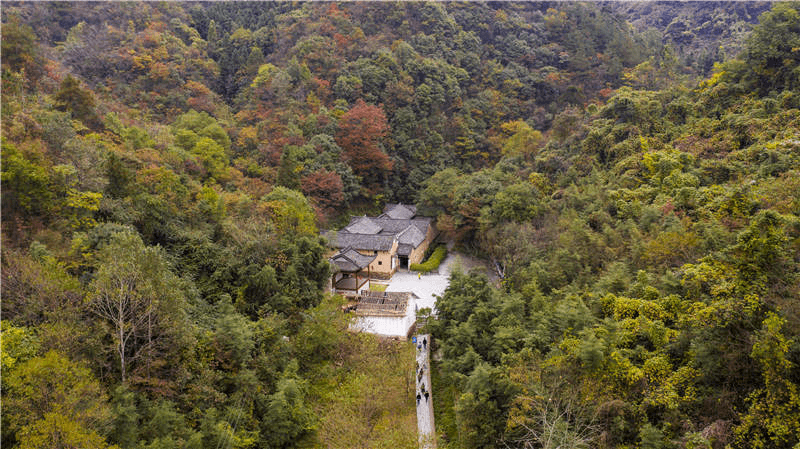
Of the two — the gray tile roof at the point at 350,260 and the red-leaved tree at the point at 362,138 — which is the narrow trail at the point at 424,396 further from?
the red-leaved tree at the point at 362,138

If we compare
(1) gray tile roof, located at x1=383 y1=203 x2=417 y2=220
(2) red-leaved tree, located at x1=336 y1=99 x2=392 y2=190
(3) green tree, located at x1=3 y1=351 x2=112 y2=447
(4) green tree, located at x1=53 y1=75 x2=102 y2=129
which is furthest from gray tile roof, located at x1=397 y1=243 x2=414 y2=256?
(3) green tree, located at x1=3 y1=351 x2=112 y2=447

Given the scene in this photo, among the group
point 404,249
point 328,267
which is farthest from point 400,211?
point 328,267

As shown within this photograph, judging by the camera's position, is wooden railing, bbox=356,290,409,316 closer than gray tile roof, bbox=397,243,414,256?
Yes

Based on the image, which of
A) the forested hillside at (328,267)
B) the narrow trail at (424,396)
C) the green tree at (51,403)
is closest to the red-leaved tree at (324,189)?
the forested hillside at (328,267)

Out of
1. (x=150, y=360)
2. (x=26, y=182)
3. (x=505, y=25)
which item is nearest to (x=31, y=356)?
(x=150, y=360)

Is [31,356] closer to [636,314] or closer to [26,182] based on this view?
[26,182]

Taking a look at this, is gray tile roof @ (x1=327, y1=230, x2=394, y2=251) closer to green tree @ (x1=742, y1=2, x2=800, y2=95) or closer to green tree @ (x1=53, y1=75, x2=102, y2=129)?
green tree @ (x1=53, y1=75, x2=102, y2=129)
